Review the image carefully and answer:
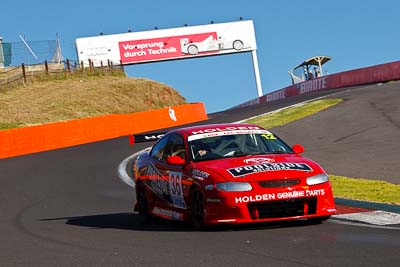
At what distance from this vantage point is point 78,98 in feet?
174

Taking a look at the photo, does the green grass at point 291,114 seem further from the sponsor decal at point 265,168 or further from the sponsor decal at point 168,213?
the sponsor decal at point 265,168

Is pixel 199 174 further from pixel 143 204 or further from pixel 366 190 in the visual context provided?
pixel 366 190

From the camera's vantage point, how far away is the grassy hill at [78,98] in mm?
46375

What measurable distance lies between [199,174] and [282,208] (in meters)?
1.06

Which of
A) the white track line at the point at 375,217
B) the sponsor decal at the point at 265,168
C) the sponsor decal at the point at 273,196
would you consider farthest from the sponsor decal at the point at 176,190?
the white track line at the point at 375,217

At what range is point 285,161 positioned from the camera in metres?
10.4

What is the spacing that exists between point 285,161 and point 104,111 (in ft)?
138

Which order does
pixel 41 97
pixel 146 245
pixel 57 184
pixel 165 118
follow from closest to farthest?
pixel 146 245, pixel 57 184, pixel 165 118, pixel 41 97

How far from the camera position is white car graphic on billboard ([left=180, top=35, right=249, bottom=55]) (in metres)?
82.6

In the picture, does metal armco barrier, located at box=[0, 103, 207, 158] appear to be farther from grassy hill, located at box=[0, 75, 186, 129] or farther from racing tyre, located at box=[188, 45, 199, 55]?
racing tyre, located at box=[188, 45, 199, 55]

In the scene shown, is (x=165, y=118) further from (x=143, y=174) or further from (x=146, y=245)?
(x=146, y=245)

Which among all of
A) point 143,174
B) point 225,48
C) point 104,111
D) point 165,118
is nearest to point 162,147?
point 143,174

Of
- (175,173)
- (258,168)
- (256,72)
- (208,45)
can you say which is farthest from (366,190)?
(256,72)

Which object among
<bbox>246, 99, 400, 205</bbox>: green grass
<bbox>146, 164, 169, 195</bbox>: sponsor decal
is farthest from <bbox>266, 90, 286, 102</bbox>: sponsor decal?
<bbox>146, 164, 169, 195</bbox>: sponsor decal
